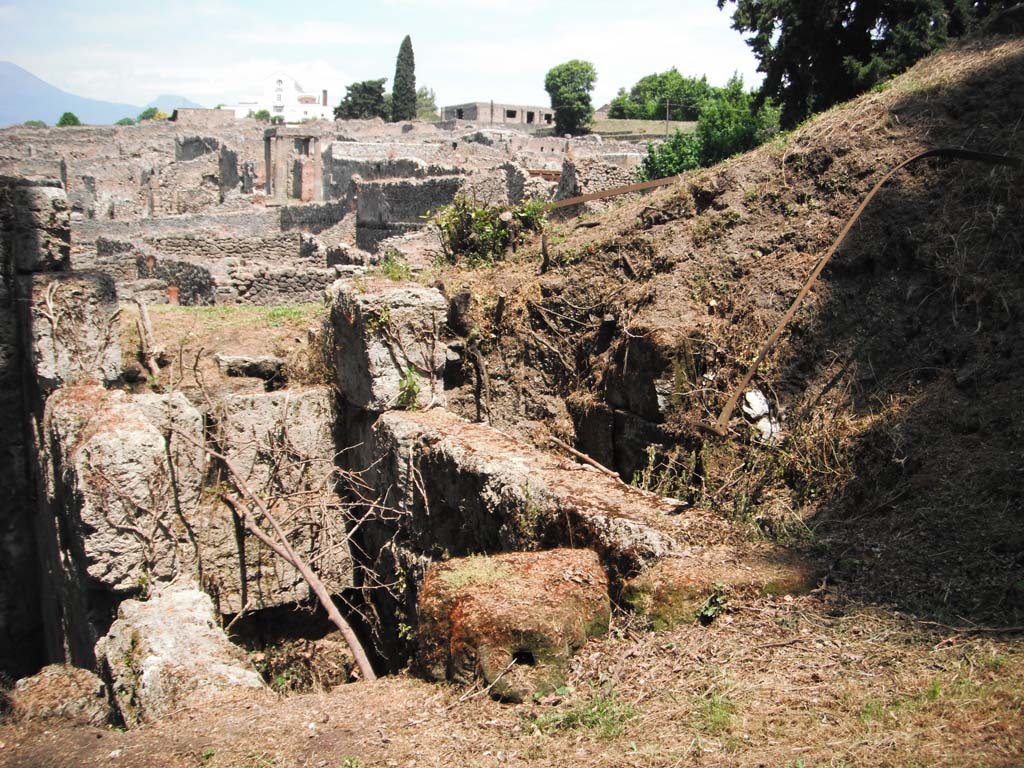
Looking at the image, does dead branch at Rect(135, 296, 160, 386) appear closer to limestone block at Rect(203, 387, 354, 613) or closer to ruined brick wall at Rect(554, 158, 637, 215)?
limestone block at Rect(203, 387, 354, 613)

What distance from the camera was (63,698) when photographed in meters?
5.10

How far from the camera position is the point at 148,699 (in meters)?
4.19

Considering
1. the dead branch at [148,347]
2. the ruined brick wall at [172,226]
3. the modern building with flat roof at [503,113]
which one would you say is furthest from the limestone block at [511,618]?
the modern building with flat roof at [503,113]

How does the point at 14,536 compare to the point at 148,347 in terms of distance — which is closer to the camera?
the point at 14,536

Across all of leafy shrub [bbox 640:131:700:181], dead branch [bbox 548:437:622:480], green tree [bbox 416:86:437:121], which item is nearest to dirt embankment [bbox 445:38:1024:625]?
dead branch [bbox 548:437:622:480]

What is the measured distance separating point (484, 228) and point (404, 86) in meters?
60.2

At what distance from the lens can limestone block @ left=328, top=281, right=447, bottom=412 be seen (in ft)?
21.9

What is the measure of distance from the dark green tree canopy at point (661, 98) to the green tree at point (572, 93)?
3.65m

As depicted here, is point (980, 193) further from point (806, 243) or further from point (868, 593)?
point (868, 593)

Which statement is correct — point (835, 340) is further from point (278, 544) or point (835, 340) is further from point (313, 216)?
point (313, 216)

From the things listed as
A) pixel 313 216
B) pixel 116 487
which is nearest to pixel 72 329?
pixel 116 487

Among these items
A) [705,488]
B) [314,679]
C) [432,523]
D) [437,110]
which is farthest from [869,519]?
[437,110]

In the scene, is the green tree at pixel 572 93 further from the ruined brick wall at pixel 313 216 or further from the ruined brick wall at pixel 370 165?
the ruined brick wall at pixel 313 216

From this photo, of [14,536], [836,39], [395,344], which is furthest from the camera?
[836,39]
